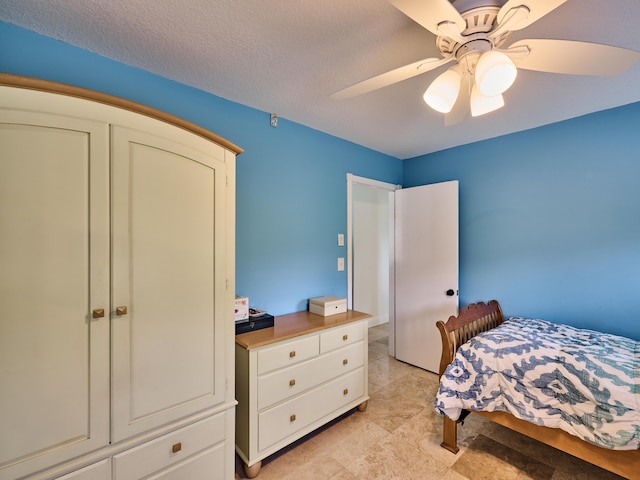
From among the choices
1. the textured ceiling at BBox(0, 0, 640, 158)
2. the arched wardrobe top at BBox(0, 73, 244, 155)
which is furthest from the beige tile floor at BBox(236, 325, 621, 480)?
the textured ceiling at BBox(0, 0, 640, 158)

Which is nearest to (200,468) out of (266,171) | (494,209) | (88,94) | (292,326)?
(292,326)

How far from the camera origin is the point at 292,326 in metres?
1.97

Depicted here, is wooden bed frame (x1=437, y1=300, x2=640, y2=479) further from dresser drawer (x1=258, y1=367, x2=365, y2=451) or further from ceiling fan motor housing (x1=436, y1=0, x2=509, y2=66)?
ceiling fan motor housing (x1=436, y1=0, x2=509, y2=66)

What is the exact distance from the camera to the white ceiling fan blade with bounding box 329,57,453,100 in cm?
115

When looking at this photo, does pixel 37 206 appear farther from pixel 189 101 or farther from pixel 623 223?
pixel 623 223

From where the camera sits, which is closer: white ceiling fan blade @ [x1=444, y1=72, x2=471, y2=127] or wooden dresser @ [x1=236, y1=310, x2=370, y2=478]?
white ceiling fan blade @ [x1=444, y1=72, x2=471, y2=127]

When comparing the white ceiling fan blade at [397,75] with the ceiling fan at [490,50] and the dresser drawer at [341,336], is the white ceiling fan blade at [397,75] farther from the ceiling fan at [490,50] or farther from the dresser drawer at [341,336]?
the dresser drawer at [341,336]

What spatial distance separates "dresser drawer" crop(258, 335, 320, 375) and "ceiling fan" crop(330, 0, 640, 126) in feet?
5.13

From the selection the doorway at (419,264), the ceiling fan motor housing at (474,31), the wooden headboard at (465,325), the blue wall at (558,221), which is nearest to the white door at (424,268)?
the doorway at (419,264)

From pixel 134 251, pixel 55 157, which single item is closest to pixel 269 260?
pixel 134 251

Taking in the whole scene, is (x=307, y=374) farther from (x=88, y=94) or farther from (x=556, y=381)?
(x=88, y=94)

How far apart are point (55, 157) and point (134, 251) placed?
0.43 metres

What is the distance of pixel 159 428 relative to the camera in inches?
49.1

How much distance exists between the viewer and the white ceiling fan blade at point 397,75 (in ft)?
3.77
